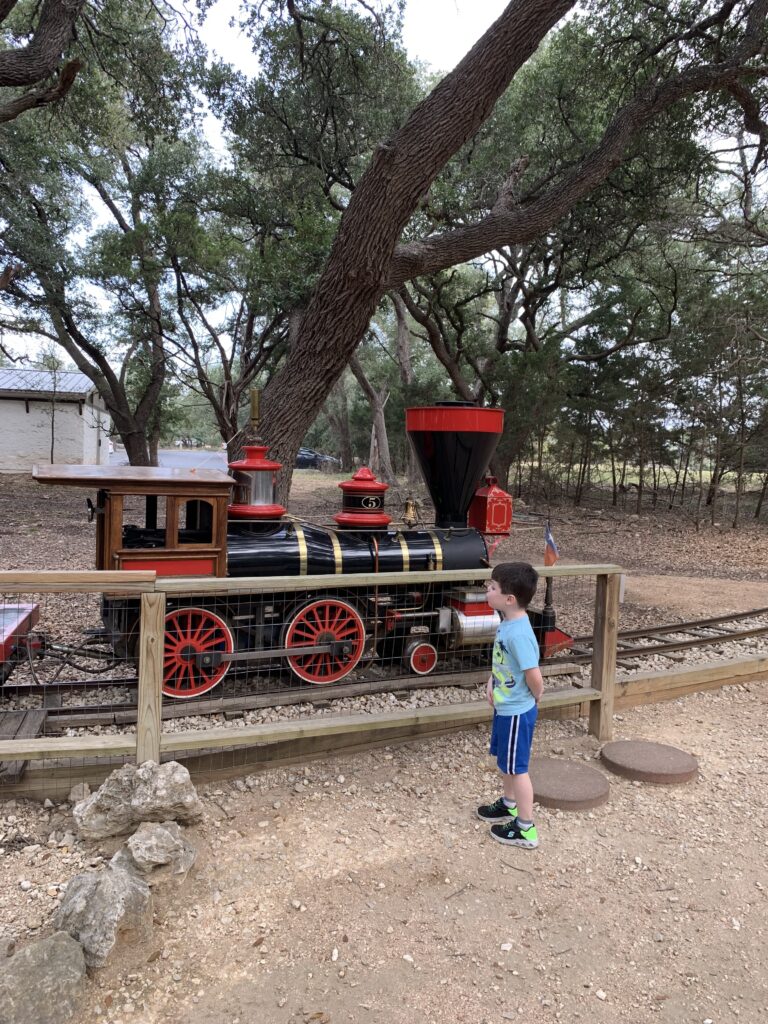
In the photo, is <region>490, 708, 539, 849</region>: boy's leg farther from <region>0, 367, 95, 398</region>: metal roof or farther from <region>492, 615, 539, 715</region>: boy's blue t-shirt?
<region>0, 367, 95, 398</region>: metal roof

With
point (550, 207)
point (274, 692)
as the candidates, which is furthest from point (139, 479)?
point (550, 207)

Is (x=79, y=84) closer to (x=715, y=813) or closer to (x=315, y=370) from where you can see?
(x=315, y=370)

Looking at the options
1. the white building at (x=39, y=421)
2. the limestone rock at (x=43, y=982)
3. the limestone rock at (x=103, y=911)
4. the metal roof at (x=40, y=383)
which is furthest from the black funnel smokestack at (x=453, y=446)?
the metal roof at (x=40, y=383)

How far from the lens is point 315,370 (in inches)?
267

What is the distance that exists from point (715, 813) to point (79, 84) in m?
12.6

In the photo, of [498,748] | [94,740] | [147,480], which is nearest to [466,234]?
[147,480]

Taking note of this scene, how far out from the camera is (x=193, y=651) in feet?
14.3

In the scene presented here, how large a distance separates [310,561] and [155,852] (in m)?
2.34

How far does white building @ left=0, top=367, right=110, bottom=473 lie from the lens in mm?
24188

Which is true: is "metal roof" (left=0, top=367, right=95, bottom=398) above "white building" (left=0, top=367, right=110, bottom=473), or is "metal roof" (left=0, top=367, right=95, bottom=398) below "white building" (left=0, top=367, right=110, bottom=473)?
above

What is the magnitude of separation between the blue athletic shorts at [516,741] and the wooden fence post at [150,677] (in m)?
1.66

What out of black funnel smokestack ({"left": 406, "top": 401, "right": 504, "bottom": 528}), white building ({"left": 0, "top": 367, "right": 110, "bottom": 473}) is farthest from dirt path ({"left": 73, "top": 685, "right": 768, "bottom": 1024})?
white building ({"left": 0, "top": 367, "right": 110, "bottom": 473})

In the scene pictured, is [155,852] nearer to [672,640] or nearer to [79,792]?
Answer: [79,792]

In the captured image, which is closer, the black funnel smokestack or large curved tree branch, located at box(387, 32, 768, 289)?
the black funnel smokestack
